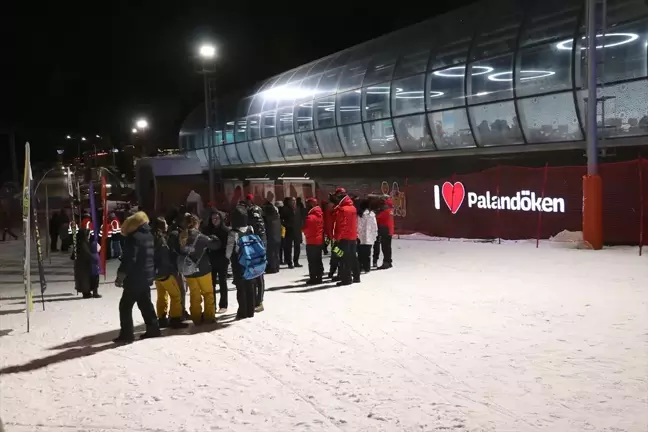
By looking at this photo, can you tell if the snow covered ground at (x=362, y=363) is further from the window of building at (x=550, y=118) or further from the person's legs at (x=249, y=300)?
the window of building at (x=550, y=118)

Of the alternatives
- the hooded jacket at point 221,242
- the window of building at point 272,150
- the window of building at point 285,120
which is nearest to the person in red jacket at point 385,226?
the hooded jacket at point 221,242

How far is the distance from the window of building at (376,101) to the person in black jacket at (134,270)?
15753 mm

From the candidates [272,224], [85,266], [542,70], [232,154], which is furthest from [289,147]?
[85,266]

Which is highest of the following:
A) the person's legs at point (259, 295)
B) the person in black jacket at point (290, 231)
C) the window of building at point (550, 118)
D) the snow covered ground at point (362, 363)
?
the window of building at point (550, 118)

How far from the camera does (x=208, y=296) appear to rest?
778cm

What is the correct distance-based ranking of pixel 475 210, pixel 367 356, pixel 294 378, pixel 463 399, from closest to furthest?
pixel 463 399
pixel 294 378
pixel 367 356
pixel 475 210

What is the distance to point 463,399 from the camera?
474cm

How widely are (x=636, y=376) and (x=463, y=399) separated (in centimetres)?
158

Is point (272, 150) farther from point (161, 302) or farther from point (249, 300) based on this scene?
point (161, 302)

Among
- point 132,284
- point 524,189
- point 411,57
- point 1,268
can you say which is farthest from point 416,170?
point 132,284

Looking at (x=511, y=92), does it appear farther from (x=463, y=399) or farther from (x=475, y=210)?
(x=463, y=399)

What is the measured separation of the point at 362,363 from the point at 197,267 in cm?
272

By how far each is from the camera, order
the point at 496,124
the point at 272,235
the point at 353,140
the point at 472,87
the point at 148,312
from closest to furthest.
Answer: the point at 148,312 < the point at 272,235 < the point at 496,124 < the point at 472,87 < the point at 353,140

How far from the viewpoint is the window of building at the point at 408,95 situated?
792 inches
